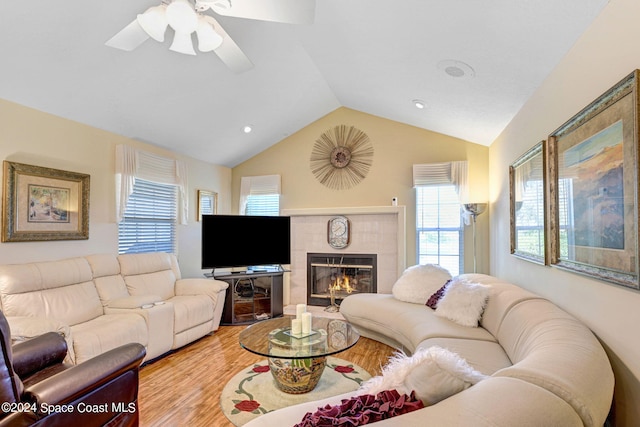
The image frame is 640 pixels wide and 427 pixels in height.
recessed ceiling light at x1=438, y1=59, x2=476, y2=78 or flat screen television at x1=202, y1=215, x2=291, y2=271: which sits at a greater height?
recessed ceiling light at x1=438, y1=59, x2=476, y2=78

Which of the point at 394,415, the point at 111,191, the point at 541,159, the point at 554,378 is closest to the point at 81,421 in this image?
the point at 394,415

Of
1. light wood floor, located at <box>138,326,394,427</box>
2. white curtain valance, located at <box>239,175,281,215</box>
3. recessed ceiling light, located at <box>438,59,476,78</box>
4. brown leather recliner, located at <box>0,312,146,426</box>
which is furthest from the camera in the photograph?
white curtain valance, located at <box>239,175,281,215</box>

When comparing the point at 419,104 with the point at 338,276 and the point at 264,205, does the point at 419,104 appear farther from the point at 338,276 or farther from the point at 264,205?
the point at 264,205

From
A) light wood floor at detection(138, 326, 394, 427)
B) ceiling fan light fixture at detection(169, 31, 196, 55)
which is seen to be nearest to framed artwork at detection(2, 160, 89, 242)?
light wood floor at detection(138, 326, 394, 427)

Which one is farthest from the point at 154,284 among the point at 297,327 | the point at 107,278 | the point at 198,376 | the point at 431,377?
the point at 431,377

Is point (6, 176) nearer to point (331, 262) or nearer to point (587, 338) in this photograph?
point (331, 262)

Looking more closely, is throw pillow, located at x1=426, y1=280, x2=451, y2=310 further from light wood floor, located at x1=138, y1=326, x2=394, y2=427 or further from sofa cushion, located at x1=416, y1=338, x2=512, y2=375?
sofa cushion, located at x1=416, y1=338, x2=512, y2=375

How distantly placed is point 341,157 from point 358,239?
1307mm

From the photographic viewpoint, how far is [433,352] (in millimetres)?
1242

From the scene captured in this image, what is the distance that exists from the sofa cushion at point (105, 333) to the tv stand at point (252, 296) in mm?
1464

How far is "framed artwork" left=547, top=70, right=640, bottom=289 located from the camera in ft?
4.53

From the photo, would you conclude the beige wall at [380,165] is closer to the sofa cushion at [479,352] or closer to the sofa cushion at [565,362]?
the sofa cushion at [479,352]

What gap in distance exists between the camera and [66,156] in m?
3.27

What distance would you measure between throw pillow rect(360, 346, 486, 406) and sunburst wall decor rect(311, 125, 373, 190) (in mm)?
3911
